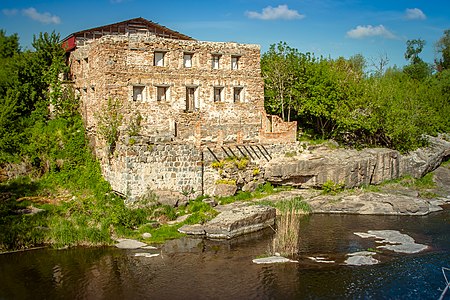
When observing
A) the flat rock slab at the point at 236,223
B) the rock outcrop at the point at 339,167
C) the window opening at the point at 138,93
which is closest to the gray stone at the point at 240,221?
the flat rock slab at the point at 236,223

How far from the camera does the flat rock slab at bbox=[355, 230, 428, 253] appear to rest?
22281 millimetres

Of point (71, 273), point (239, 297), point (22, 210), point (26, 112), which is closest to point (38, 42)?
point (26, 112)

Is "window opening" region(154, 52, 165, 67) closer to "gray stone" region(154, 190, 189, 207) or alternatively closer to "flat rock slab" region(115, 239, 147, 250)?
"gray stone" region(154, 190, 189, 207)

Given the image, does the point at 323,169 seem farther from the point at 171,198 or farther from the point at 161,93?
the point at 161,93

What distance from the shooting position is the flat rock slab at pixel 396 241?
22.3 m

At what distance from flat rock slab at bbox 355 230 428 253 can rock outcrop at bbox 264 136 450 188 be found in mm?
6708

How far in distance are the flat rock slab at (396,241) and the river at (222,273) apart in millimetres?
497

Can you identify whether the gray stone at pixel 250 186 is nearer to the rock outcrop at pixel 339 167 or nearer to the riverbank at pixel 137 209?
the riverbank at pixel 137 209

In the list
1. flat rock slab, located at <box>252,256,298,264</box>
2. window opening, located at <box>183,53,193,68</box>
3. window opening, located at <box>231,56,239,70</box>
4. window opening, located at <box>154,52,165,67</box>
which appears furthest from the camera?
window opening, located at <box>231,56,239,70</box>

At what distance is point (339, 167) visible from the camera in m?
31.3

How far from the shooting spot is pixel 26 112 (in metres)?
32.9

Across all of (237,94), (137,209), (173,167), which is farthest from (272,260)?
(237,94)

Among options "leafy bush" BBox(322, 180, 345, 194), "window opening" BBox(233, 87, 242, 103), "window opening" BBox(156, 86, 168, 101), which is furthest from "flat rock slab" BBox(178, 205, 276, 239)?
"window opening" BBox(233, 87, 242, 103)

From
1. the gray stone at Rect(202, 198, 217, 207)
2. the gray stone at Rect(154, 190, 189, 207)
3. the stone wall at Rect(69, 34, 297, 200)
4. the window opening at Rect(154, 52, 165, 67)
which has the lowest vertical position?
the gray stone at Rect(202, 198, 217, 207)
